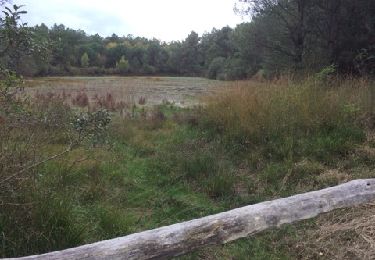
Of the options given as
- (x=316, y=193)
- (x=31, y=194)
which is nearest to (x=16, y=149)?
(x=31, y=194)

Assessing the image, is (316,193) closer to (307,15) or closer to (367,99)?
(367,99)

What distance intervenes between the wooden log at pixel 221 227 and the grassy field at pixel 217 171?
0.17 m

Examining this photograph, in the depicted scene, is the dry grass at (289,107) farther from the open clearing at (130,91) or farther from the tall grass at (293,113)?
the open clearing at (130,91)

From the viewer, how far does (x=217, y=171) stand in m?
6.86

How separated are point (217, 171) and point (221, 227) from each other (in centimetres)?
291

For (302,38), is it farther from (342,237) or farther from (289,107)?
(342,237)

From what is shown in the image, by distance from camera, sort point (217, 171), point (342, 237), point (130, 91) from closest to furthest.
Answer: point (342, 237), point (217, 171), point (130, 91)

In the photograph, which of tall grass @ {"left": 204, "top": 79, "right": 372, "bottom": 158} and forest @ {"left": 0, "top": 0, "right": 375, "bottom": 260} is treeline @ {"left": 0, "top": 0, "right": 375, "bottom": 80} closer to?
forest @ {"left": 0, "top": 0, "right": 375, "bottom": 260}

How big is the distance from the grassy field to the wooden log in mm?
172

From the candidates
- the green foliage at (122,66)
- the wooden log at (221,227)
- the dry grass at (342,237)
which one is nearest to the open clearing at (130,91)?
the wooden log at (221,227)

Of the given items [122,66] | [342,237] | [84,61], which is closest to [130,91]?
[342,237]

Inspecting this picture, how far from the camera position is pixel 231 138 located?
28.7 ft

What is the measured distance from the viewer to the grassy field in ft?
13.5

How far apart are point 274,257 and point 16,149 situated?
283cm
